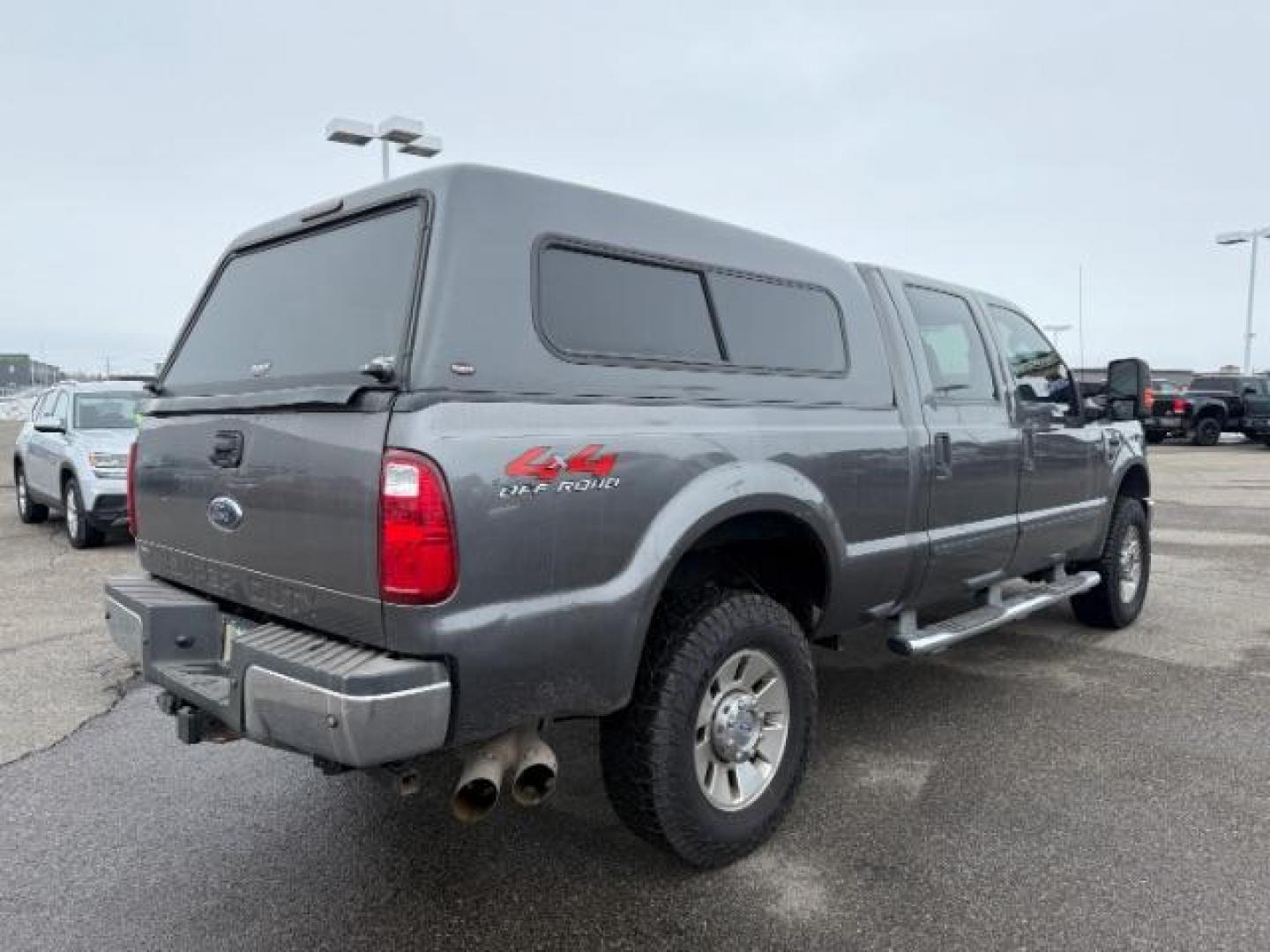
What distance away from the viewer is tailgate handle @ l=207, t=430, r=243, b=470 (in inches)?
106

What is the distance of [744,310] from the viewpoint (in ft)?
10.7

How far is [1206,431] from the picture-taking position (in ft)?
79.2

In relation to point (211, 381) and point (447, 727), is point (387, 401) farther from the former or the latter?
point (211, 381)

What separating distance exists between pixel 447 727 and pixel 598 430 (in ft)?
2.84

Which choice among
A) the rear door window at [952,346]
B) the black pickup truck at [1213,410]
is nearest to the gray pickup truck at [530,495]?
the rear door window at [952,346]

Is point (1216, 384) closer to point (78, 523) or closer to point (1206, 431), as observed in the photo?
point (1206, 431)

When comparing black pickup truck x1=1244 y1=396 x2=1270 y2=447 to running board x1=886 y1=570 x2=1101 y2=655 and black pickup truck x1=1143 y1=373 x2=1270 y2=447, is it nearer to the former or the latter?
black pickup truck x1=1143 y1=373 x2=1270 y2=447

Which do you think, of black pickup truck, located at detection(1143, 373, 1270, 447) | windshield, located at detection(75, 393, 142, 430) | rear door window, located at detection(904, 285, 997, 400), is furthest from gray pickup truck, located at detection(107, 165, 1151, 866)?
black pickup truck, located at detection(1143, 373, 1270, 447)

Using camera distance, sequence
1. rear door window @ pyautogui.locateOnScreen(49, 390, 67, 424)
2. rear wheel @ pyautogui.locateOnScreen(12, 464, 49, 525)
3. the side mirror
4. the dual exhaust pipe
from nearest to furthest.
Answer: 1. the dual exhaust pipe
2. the side mirror
3. rear door window @ pyautogui.locateOnScreen(49, 390, 67, 424)
4. rear wheel @ pyautogui.locateOnScreen(12, 464, 49, 525)

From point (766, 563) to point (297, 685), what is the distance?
1772 mm

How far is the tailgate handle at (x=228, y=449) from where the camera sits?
2689 mm

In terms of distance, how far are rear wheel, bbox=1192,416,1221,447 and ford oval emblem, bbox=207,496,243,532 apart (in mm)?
26403

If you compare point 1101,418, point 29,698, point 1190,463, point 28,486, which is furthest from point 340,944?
point 1190,463

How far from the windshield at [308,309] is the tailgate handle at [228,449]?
0.22m
